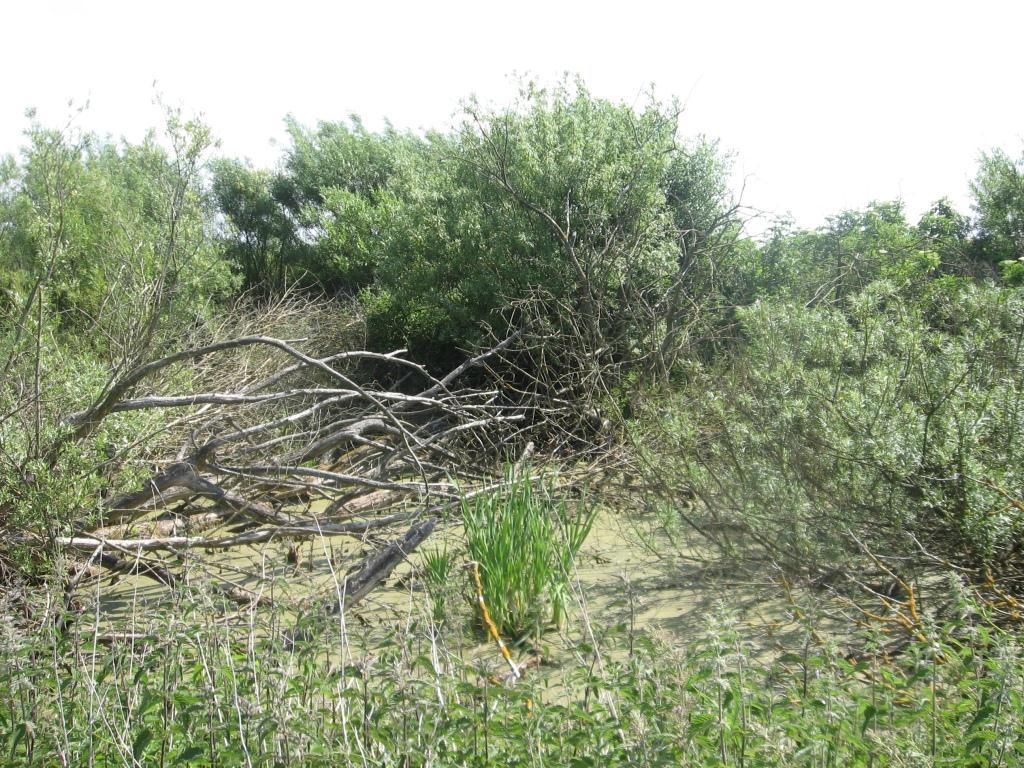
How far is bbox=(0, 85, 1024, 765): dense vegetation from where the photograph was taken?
2.49 metres

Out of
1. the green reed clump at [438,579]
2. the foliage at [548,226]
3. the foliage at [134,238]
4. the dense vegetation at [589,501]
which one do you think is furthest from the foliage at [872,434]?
the foliage at [134,238]

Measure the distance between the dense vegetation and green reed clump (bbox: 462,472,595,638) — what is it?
0.02m

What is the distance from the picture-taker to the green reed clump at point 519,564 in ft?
14.7

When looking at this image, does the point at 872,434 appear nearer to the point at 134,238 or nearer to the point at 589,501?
the point at 589,501

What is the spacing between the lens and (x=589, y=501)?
6891 mm

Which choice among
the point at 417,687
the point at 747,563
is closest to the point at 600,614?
the point at 747,563

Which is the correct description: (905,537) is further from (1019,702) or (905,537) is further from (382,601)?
(382,601)

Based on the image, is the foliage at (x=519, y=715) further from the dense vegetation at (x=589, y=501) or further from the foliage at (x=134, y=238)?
the foliage at (x=134, y=238)

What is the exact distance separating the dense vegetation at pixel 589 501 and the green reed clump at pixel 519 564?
0.05ft

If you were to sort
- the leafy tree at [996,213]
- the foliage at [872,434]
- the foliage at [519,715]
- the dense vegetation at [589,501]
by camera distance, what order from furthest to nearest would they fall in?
the leafy tree at [996,213], the foliage at [872,434], the dense vegetation at [589,501], the foliage at [519,715]

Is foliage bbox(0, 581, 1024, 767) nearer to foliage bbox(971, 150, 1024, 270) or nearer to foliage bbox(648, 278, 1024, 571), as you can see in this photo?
foliage bbox(648, 278, 1024, 571)

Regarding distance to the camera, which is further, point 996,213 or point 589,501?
point 996,213

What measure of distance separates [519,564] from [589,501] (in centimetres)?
244

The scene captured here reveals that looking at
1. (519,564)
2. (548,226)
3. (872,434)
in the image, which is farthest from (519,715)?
(548,226)
